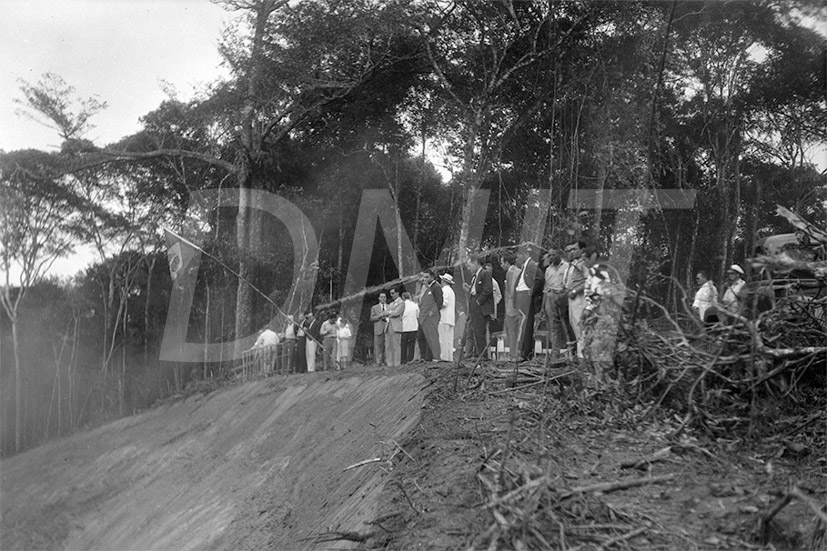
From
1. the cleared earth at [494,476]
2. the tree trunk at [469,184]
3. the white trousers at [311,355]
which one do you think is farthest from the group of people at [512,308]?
the tree trunk at [469,184]

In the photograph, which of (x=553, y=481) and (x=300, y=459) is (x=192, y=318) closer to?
(x=300, y=459)

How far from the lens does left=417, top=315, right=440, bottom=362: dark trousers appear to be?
16.2 metres

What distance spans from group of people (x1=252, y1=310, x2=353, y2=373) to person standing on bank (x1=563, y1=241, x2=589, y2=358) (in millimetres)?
8007

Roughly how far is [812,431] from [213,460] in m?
13.4

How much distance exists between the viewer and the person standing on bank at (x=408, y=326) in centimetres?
1664

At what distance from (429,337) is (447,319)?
0.78m

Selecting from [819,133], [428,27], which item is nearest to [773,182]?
[819,133]

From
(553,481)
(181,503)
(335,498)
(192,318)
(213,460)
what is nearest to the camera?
(553,481)

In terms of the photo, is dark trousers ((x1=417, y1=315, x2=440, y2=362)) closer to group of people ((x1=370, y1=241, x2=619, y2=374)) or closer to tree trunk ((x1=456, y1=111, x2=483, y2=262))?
group of people ((x1=370, y1=241, x2=619, y2=374))

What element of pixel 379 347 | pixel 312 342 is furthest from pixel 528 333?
pixel 312 342

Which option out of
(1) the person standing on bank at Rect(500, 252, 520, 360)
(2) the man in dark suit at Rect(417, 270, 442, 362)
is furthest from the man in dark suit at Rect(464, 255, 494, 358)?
(2) the man in dark suit at Rect(417, 270, 442, 362)

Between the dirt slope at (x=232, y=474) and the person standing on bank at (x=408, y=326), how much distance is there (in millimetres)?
986

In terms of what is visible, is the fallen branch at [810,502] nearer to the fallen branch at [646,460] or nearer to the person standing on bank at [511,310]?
the fallen branch at [646,460]

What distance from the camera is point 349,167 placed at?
1219 inches
